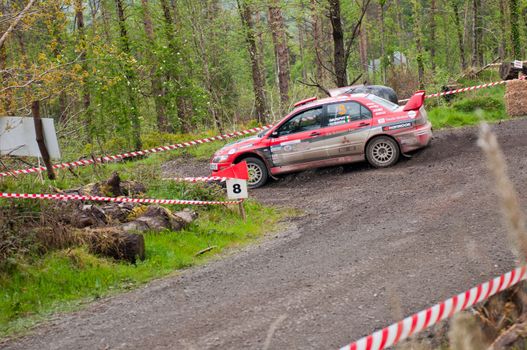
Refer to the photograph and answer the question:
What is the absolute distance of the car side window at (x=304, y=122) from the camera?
14.9 meters

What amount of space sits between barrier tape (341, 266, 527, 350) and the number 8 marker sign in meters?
7.18

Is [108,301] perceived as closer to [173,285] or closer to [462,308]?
[173,285]

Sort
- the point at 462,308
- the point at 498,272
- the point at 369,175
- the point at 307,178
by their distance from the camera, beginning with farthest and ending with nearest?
the point at 307,178 → the point at 369,175 → the point at 498,272 → the point at 462,308

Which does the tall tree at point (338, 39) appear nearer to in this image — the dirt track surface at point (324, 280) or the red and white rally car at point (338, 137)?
the red and white rally car at point (338, 137)

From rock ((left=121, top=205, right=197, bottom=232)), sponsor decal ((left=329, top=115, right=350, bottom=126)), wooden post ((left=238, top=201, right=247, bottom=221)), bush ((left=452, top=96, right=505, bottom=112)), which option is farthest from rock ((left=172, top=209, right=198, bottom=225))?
bush ((left=452, top=96, right=505, bottom=112))

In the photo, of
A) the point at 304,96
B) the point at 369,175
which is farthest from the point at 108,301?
the point at 304,96

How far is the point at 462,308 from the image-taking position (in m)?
5.36

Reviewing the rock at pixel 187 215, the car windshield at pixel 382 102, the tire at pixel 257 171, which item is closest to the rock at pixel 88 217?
the rock at pixel 187 215

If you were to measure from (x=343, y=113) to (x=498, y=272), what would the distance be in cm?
802

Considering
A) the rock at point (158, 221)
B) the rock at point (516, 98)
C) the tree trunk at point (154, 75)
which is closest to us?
the rock at point (158, 221)

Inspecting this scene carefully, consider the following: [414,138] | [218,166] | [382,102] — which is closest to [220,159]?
[218,166]

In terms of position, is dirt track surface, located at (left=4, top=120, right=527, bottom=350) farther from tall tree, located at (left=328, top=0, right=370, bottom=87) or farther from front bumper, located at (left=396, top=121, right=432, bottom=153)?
tall tree, located at (left=328, top=0, right=370, bottom=87)

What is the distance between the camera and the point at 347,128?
14.7m

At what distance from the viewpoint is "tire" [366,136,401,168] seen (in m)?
14.6
